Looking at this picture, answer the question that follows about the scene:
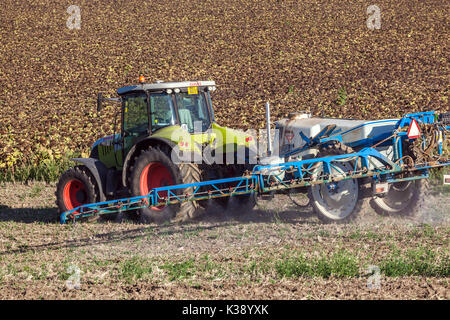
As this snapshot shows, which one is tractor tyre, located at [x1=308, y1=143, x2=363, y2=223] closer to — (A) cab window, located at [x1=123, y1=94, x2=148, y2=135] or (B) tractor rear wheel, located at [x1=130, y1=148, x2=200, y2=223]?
(B) tractor rear wheel, located at [x1=130, y1=148, x2=200, y2=223]

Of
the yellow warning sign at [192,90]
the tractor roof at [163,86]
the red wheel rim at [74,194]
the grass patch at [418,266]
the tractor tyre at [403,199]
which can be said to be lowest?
the grass patch at [418,266]

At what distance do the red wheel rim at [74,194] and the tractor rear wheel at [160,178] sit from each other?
1158mm

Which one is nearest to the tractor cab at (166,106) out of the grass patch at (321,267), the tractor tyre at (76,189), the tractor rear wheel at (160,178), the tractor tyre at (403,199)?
the tractor rear wheel at (160,178)

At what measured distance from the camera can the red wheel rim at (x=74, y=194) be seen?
32.3 feet

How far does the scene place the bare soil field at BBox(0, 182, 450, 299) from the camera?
17.6 ft

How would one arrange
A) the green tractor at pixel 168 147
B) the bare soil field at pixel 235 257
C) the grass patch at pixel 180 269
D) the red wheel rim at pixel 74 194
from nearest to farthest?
the bare soil field at pixel 235 257 < the grass patch at pixel 180 269 < the green tractor at pixel 168 147 < the red wheel rim at pixel 74 194

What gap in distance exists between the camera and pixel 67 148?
46.6 ft

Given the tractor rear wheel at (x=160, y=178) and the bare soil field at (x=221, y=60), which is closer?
the tractor rear wheel at (x=160, y=178)

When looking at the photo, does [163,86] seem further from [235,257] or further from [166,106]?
[235,257]

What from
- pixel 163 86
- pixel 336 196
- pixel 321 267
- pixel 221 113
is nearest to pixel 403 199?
pixel 336 196

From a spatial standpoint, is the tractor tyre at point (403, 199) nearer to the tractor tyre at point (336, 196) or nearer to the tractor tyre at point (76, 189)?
the tractor tyre at point (336, 196)

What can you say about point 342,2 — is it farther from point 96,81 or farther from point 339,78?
point 96,81

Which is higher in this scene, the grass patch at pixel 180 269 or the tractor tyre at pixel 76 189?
the tractor tyre at pixel 76 189
